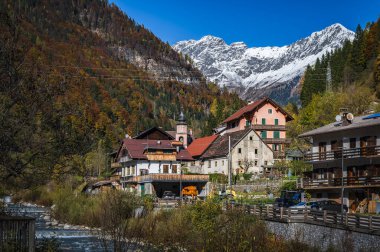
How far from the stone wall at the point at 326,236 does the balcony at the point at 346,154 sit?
1496 centimetres

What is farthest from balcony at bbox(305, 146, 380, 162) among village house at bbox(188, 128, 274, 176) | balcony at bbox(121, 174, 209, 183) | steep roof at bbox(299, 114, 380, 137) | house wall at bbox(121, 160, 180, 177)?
house wall at bbox(121, 160, 180, 177)

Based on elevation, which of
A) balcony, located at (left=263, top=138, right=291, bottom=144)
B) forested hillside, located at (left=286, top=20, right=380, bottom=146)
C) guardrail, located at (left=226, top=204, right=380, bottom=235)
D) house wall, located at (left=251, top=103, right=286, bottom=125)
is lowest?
guardrail, located at (left=226, top=204, right=380, bottom=235)

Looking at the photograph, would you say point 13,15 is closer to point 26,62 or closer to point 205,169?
point 26,62

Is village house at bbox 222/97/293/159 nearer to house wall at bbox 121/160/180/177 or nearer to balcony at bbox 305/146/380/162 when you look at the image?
house wall at bbox 121/160/180/177

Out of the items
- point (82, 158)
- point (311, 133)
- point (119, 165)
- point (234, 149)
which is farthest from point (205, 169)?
point (82, 158)

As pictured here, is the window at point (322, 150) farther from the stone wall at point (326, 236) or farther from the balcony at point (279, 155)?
the balcony at point (279, 155)

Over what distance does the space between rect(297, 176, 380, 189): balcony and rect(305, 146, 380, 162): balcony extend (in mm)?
2207

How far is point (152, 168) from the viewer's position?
7875 centimetres

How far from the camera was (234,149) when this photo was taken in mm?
85312

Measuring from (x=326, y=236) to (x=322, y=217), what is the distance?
7.77 feet

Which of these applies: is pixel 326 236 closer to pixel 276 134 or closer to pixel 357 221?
pixel 357 221

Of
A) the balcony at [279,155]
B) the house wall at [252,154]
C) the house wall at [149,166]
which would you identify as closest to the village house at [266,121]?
the balcony at [279,155]

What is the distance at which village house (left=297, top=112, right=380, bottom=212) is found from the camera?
48.8 meters

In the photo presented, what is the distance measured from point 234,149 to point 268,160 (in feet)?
22.4
